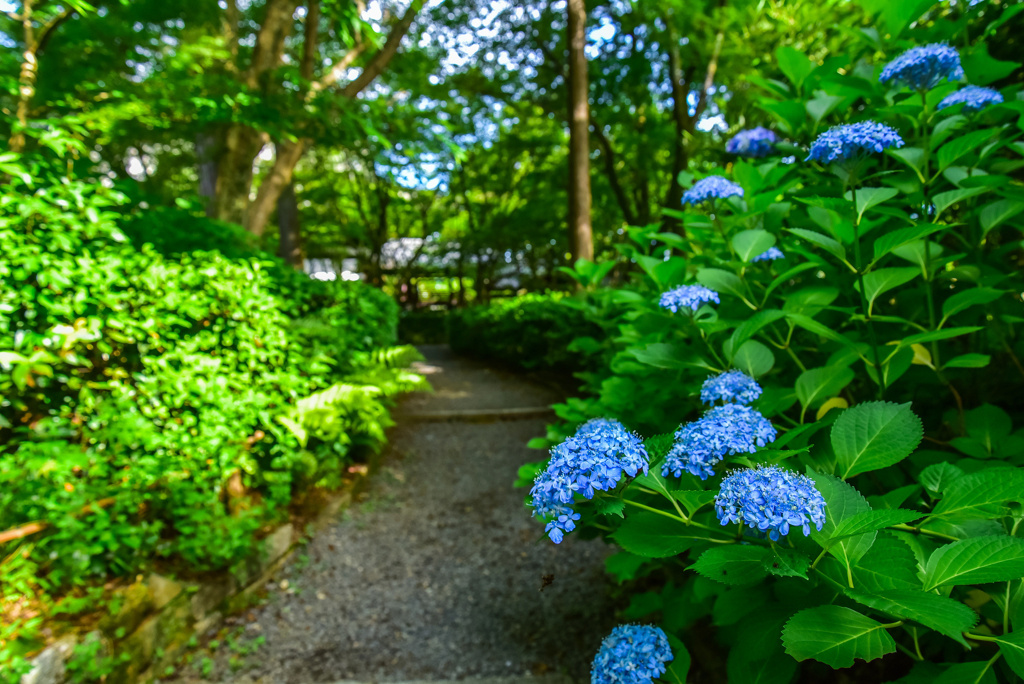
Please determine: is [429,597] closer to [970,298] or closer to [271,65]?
[970,298]

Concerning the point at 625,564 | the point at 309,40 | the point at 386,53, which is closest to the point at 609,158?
the point at 386,53

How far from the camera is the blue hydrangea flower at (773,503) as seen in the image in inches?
29.2

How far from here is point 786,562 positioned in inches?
29.0

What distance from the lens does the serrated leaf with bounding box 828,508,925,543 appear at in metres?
0.70

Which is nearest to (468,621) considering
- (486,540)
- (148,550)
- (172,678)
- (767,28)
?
(486,540)

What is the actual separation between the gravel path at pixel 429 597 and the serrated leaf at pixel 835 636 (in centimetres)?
118

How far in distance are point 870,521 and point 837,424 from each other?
283 millimetres

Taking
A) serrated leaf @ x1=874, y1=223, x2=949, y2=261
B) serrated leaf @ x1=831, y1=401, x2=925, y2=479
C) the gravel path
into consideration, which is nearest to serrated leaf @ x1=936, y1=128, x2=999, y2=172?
serrated leaf @ x1=874, y1=223, x2=949, y2=261

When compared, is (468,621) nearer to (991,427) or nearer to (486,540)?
(486,540)

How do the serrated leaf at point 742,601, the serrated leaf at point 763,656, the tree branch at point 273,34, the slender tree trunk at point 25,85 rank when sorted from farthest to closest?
the tree branch at point 273,34 < the slender tree trunk at point 25,85 < the serrated leaf at point 742,601 < the serrated leaf at point 763,656

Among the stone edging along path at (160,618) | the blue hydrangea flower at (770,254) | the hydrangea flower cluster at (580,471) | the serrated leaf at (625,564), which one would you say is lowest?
the stone edging along path at (160,618)

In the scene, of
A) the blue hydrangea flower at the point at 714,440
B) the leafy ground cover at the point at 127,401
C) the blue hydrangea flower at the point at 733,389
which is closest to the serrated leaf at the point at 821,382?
the blue hydrangea flower at the point at 733,389

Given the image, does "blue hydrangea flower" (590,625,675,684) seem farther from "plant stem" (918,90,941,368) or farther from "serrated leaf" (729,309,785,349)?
"plant stem" (918,90,941,368)

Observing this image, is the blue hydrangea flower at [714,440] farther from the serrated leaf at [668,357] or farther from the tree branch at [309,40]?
the tree branch at [309,40]
